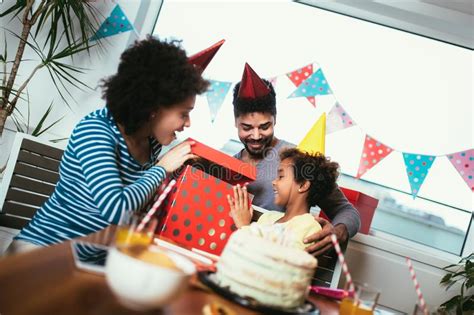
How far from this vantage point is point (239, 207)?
1.57m

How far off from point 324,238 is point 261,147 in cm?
77

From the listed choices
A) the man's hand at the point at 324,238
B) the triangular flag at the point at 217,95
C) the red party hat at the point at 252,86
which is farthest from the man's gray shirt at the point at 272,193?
the triangular flag at the point at 217,95

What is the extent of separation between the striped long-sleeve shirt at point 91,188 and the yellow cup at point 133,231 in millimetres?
341

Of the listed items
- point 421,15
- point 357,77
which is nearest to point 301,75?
point 357,77

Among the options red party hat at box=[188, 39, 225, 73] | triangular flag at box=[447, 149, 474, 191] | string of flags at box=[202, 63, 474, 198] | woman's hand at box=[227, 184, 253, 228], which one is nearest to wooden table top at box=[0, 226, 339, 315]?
woman's hand at box=[227, 184, 253, 228]

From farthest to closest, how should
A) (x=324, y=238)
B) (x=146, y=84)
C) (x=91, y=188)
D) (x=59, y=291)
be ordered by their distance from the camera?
(x=324, y=238) < (x=146, y=84) < (x=91, y=188) < (x=59, y=291)

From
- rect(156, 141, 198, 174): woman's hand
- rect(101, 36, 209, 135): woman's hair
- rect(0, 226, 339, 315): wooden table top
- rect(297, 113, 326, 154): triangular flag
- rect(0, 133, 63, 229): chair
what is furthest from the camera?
rect(297, 113, 326, 154): triangular flag

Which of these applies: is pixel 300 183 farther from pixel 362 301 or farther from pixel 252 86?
pixel 362 301

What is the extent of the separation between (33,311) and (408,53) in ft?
9.90

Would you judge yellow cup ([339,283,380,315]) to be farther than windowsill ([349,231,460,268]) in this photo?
No

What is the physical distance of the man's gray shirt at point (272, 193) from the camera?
84.2 inches

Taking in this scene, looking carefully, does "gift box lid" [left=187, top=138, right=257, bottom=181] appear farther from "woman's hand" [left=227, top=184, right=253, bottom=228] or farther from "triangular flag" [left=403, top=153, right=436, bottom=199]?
"triangular flag" [left=403, top=153, right=436, bottom=199]

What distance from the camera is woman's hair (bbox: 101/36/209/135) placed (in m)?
1.40

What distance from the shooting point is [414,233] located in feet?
10.5
